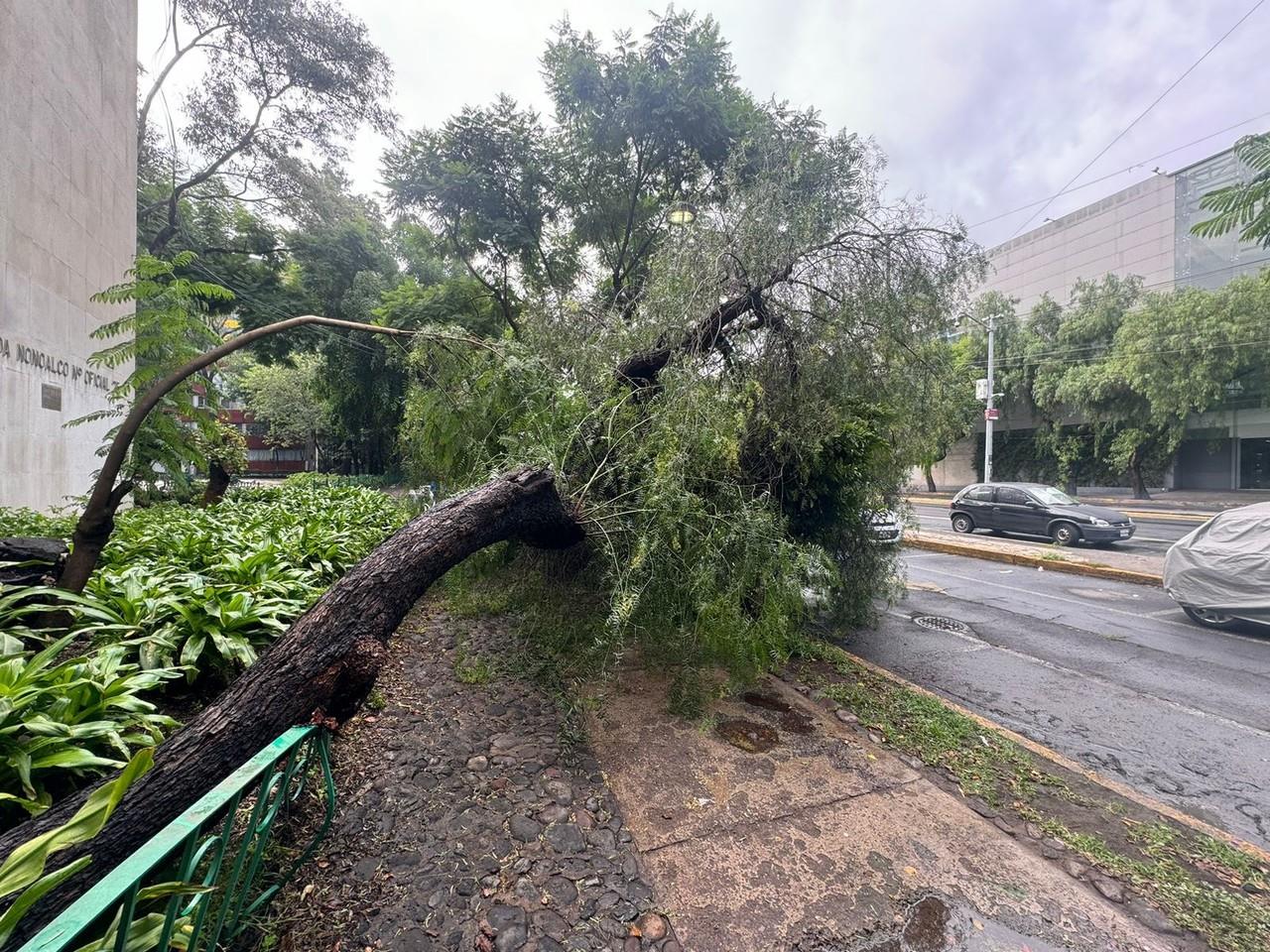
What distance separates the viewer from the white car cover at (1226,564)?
18.0ft

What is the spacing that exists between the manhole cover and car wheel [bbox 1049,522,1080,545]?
718 centimetres

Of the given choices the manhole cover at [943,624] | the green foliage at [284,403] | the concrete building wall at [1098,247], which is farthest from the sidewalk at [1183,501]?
the green foliage at [284,403]

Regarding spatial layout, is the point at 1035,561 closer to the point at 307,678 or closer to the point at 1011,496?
the point at 1011,496

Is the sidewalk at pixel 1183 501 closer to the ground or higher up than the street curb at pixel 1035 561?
higher up

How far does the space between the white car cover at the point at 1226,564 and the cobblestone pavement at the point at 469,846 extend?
702 centimetres

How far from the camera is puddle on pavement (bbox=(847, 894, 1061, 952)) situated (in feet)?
6.36

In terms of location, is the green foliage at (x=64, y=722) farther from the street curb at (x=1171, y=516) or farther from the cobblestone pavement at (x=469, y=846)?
the street curb at (x=1171, y=516)

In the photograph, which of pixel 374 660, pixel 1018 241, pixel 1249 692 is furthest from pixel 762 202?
pixel 1018 241

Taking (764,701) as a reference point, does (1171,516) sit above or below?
above

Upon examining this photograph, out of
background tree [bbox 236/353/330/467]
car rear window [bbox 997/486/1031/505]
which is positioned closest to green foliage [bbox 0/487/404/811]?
car rear window [bbox 997/486/1031/505]

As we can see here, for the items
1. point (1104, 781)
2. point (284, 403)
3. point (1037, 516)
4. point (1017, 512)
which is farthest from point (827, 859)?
point (284, 403)

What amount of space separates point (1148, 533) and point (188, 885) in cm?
1750

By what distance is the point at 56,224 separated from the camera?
6.51 m

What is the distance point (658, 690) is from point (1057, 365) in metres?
24.5
